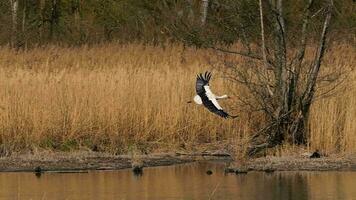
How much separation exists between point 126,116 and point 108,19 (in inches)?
575

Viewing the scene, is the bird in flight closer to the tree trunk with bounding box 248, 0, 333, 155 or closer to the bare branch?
the tree trunk with bounding box 248, 0, 333, 155

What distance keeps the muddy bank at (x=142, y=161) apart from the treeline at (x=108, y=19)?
398cm

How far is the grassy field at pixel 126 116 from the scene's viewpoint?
11188 mm

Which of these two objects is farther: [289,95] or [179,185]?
[289,95]

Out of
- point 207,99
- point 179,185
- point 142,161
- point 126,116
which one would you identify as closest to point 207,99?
point 207,99

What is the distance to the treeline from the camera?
19.8m

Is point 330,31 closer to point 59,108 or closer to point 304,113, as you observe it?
point 304,113

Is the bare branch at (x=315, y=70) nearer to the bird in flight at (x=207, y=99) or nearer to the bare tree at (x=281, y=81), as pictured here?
the bare tree at (x=281, y=81)

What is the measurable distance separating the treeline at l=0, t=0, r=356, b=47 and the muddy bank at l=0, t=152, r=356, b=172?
398 centimetres

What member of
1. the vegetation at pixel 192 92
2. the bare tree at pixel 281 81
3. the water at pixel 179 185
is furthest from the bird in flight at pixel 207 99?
the bare tree at pixel 281 81

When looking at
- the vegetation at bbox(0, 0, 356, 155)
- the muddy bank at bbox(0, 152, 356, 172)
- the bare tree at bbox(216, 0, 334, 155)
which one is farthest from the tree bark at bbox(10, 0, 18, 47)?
the bare tree at bbox(216, 0, 334, 155)

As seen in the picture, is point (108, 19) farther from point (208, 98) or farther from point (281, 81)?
point (208, 98)

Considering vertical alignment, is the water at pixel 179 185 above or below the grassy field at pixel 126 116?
below

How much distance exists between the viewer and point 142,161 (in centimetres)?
1072
